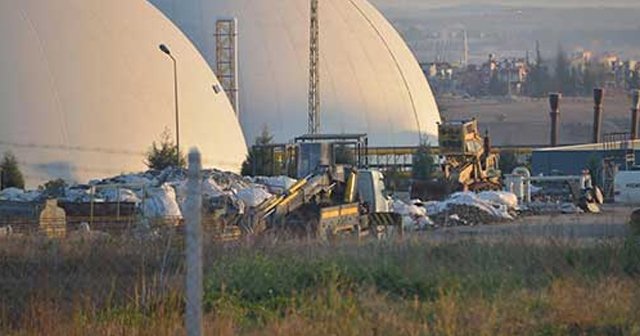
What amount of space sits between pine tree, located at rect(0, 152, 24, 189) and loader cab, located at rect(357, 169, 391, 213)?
37.3ft

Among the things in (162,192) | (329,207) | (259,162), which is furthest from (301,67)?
(329,207)

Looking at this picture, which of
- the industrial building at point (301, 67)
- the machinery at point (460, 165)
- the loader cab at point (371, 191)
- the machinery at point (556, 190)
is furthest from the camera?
the industrial building at point (301, 67)

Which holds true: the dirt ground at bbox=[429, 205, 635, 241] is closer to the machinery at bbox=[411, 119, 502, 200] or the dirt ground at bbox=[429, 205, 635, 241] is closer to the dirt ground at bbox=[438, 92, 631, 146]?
the machinery at bbox=[411, 119, 502, 200]

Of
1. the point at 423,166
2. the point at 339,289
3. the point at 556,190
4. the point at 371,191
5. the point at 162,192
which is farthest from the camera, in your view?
the point at 423,166

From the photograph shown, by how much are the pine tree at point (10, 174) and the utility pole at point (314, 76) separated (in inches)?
812

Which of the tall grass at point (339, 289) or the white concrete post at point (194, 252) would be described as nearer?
the white concrete post at point (194, 252)

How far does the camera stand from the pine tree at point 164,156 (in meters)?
39.5

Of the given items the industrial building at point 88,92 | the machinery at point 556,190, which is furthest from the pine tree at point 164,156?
the machinery at point 556,190

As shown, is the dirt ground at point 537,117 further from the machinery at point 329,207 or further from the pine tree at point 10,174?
the machinery at point 329,207

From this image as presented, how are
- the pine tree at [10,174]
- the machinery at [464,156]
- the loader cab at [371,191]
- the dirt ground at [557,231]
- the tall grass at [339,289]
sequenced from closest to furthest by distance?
the tall grass at [339,289]
the dirt ground at [557,231]
the loader cab at [371,191]
the pine tree at [10,174]
the machinery at [464,156]

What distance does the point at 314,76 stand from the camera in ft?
191

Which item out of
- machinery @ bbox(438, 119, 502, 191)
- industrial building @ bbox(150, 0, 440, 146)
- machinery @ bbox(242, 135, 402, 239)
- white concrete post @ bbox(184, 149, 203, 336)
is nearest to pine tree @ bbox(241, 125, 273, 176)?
machinery @ bbox(438, 119, 502, 191)

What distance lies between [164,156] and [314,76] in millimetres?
19186

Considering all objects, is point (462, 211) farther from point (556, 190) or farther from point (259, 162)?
point (556, 190)
